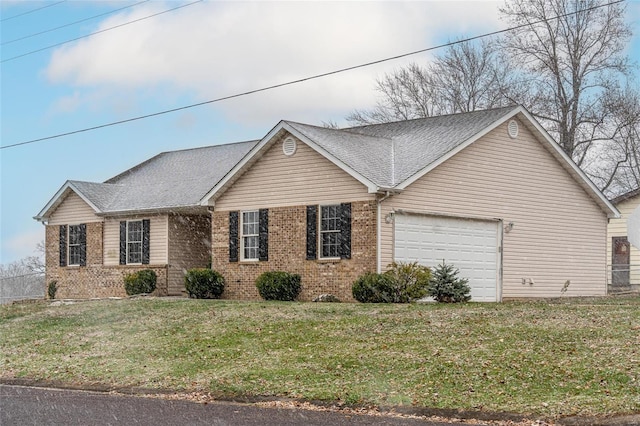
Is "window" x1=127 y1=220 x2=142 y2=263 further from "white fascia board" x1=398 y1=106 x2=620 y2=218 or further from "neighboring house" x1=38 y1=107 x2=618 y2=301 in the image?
"white fascia board" x1=398 y1=106 x2=620 y2=218

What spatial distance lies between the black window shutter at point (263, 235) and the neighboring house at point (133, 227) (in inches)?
154

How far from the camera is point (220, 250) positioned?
95.0 feet

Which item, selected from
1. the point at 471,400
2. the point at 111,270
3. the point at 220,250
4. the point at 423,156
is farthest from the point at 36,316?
the point at 471,400

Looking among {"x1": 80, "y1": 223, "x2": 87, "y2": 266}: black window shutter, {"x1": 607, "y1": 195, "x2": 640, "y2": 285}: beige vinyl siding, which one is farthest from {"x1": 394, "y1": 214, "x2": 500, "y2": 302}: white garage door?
{"x1": 80, "y1": 223, "x2": 87, "y2": 266}: black window shutter

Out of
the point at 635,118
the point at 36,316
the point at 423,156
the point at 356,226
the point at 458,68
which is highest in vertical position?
the point at 458,68

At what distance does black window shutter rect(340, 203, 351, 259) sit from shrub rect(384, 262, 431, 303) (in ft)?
4.99

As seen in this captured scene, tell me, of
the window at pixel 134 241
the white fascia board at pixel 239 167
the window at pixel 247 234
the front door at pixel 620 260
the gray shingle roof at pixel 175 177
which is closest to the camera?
the white fascia board at pixel 239 167

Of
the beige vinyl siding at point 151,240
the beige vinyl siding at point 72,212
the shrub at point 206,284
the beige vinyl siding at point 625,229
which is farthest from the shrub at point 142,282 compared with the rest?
the beige vinyl siding at point 625,229

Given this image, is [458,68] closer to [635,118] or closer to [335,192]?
[635,118]

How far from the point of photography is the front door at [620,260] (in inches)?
1538

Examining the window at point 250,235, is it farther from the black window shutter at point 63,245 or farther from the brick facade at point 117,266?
the black window shutter at point 63,245

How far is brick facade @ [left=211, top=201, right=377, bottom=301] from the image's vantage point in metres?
24.8

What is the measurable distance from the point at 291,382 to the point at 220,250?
50.9 ft

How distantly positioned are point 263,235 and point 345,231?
3.28 m
